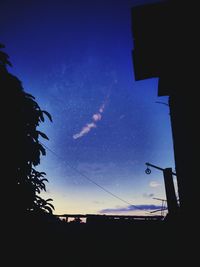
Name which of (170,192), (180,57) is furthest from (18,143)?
(170,192)

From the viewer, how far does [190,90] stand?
2715 mm

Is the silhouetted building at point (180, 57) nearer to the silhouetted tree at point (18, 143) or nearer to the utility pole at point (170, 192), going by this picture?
the silhouetted tree at point (18, 143)

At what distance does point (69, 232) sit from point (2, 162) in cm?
760

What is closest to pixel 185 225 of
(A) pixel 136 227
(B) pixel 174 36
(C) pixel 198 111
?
(C) pixel 198 111

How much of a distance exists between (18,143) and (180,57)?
10.5ft

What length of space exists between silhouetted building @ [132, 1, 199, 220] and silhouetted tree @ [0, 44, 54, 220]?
92.7 inches

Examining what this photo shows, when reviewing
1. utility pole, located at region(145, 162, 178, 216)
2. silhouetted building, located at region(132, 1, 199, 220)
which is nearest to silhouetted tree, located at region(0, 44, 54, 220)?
silhouetted building, located at region(132, 1, 199, 220)

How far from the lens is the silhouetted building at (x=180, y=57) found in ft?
8.60

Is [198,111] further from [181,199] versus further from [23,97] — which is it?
[23,97]

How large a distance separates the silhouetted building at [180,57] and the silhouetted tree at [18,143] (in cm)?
236

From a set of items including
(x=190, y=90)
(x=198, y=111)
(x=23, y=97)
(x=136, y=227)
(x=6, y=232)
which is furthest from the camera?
(x=136, y=227)

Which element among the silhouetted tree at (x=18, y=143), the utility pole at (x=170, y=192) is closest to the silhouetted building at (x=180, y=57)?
the silhouetted tree at (x=18, y=143)

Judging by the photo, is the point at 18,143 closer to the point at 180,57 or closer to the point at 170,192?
the point at 180,57

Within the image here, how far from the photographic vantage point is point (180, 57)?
9.56 feet
